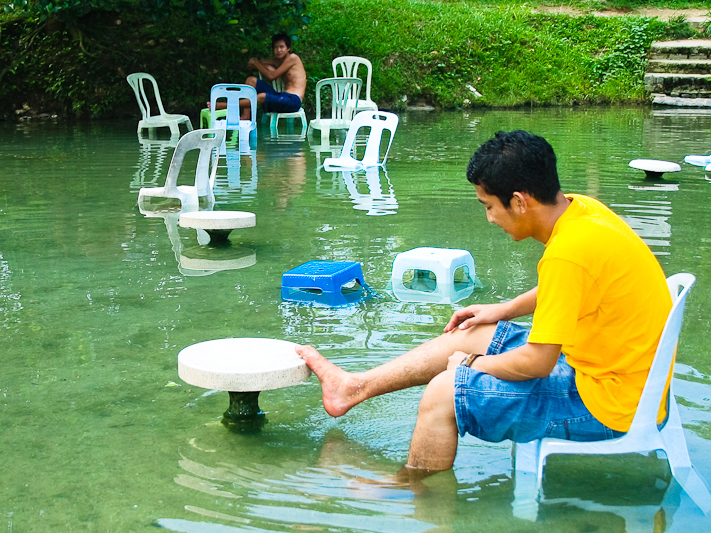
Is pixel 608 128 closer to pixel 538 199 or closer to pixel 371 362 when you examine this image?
pixel 371 362

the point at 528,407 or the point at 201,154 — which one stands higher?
Answer: the point at 201,154

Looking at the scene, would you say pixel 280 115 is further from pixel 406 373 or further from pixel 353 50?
pixel 406 373

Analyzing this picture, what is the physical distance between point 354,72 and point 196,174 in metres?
8.63

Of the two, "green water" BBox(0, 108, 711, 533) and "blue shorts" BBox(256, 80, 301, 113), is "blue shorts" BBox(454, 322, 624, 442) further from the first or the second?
"blue shorts" BBox(256, 80, 301, 113)

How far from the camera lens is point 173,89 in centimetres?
1590

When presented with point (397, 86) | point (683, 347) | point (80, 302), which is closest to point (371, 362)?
point (683, 347)

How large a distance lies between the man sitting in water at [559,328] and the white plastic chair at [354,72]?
10.9 m

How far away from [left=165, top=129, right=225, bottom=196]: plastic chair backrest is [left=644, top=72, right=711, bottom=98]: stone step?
1354cm

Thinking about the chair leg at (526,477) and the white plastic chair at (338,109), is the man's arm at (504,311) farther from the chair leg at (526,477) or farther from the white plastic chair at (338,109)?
the white plastic chair at (338,109)

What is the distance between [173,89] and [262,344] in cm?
1343

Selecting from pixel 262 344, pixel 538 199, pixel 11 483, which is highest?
pixel 538 199

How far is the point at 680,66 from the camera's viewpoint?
60.1ft

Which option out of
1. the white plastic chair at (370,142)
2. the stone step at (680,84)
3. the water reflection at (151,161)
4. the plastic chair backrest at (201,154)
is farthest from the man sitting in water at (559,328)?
the stone step at (680,84)

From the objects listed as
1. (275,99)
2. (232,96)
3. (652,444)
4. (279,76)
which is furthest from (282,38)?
(652,444)
